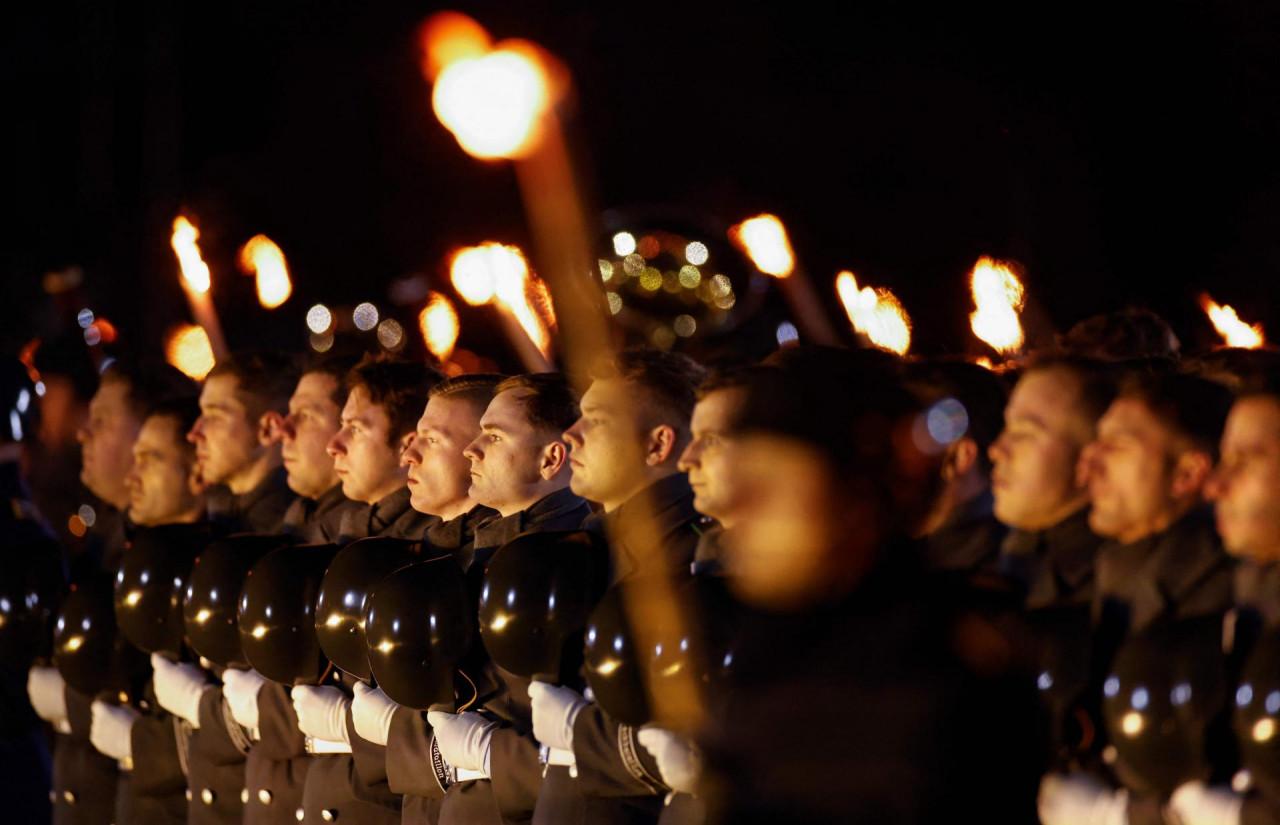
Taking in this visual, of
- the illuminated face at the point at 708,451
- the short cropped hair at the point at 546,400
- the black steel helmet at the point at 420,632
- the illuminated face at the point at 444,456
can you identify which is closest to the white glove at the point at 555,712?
the black steel helmet at the point at 420,632

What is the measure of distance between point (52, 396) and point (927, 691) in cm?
605

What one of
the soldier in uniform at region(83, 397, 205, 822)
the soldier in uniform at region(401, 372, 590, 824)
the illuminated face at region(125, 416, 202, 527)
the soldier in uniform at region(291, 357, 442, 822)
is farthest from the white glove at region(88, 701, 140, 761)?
the soldier in uniform at region(401, 372, 590, 824)

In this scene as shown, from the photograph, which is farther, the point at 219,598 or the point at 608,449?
the point at 219,598

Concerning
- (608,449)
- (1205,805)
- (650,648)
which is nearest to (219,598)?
(608,449)

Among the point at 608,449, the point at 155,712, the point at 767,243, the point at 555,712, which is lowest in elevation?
the point at 555,712

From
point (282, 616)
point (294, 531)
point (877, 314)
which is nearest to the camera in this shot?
point (282, 616)

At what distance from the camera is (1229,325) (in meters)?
7.57

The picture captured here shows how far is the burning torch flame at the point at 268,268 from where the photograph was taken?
12.6 meters

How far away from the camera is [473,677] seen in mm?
4332

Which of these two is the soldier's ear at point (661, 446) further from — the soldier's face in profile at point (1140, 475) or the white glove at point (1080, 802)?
the white glove at point (1080, 802)

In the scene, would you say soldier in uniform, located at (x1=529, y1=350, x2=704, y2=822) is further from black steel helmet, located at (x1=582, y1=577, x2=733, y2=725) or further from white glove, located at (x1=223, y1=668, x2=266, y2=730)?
white glove, located at (x1=223, y1=668, x2=266, y2=730)

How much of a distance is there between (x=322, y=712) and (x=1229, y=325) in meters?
4.47

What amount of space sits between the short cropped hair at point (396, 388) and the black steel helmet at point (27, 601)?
154 cm

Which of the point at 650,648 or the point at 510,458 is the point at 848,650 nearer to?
the point at 650,648
